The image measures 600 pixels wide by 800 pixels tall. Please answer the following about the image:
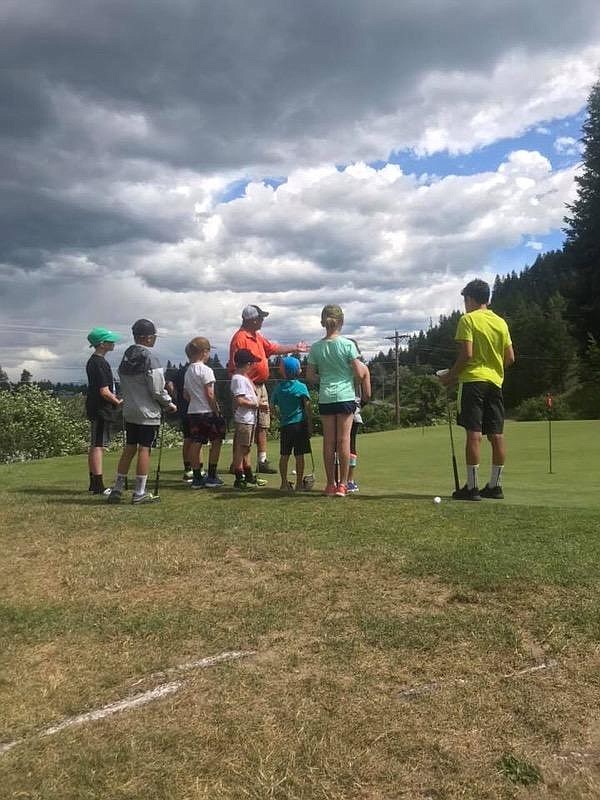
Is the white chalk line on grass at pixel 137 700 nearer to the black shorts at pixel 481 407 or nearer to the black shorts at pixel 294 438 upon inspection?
the black shorts at pixel 481 407

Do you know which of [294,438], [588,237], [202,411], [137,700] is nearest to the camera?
[137,700]

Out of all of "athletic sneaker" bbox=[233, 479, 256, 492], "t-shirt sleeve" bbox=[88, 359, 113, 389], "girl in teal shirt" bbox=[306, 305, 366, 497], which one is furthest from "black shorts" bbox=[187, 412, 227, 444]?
"girl in teal shirt" bbox=[306, 305, 366, 497]

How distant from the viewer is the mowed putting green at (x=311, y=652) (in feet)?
7.61

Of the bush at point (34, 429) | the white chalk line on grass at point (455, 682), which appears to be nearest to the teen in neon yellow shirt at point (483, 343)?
the white chalk line on grass at point (455, 682)

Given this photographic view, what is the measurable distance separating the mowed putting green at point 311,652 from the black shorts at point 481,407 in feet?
3.10

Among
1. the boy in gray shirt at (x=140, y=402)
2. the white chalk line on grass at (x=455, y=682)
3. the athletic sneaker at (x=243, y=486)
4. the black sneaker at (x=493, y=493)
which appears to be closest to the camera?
the white chalk line on grass at (x=455, y=682)

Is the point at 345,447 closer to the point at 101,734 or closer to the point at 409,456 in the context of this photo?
the point at 101,734

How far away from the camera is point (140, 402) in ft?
22.6

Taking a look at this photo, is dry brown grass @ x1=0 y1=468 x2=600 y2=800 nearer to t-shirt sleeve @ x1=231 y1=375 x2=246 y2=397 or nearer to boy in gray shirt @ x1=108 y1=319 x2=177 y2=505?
boy in gray shirt @ x1=108 y1=319 x2=177 y2=505

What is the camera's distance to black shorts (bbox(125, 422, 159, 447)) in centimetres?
685

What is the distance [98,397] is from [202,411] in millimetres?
1205

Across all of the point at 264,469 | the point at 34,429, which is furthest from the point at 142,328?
the point at 34,429

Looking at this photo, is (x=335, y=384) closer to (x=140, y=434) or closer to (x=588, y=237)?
(x=140, y=434)

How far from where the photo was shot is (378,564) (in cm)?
422
